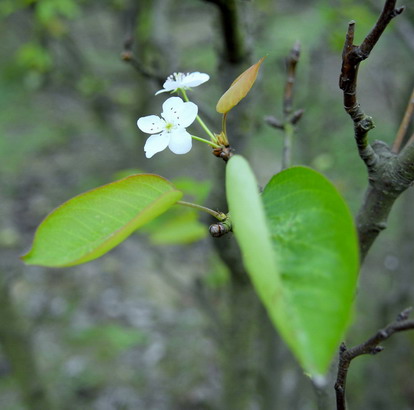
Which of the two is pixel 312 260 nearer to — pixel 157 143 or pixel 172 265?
pixel 157 143

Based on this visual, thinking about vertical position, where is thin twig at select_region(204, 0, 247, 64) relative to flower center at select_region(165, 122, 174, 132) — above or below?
above

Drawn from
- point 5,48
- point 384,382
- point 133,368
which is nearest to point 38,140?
point 5,48

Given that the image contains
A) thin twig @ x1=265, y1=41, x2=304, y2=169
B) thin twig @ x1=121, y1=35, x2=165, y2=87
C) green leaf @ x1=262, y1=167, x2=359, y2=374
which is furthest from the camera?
thin twig @ x1=121, y1=35, x2=165, y2=87

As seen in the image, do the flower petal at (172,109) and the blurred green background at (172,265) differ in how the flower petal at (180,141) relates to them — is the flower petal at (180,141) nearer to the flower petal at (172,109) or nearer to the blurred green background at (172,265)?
the flower petal at (172,109)

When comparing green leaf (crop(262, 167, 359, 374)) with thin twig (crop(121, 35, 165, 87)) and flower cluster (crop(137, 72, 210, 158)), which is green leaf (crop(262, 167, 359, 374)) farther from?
thin twig (crop(121, 35, 165, 87))

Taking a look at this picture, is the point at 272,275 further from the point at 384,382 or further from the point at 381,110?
the point at 381,110

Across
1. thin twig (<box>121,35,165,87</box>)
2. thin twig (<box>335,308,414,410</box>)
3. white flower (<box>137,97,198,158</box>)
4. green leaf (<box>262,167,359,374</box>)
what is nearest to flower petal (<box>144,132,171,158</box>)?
white flower (<box>137,97,198,158</box>)

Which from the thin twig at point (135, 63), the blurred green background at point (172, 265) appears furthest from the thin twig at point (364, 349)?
the thin twig at point (135, 63)

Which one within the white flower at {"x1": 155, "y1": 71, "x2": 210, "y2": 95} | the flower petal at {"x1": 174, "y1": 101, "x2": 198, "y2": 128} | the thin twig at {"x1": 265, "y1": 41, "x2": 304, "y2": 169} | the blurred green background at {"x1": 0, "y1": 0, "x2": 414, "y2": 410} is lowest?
the blurred green background at {"x1": 0, "y1": 0, "x2": 414, "y2": 410}
